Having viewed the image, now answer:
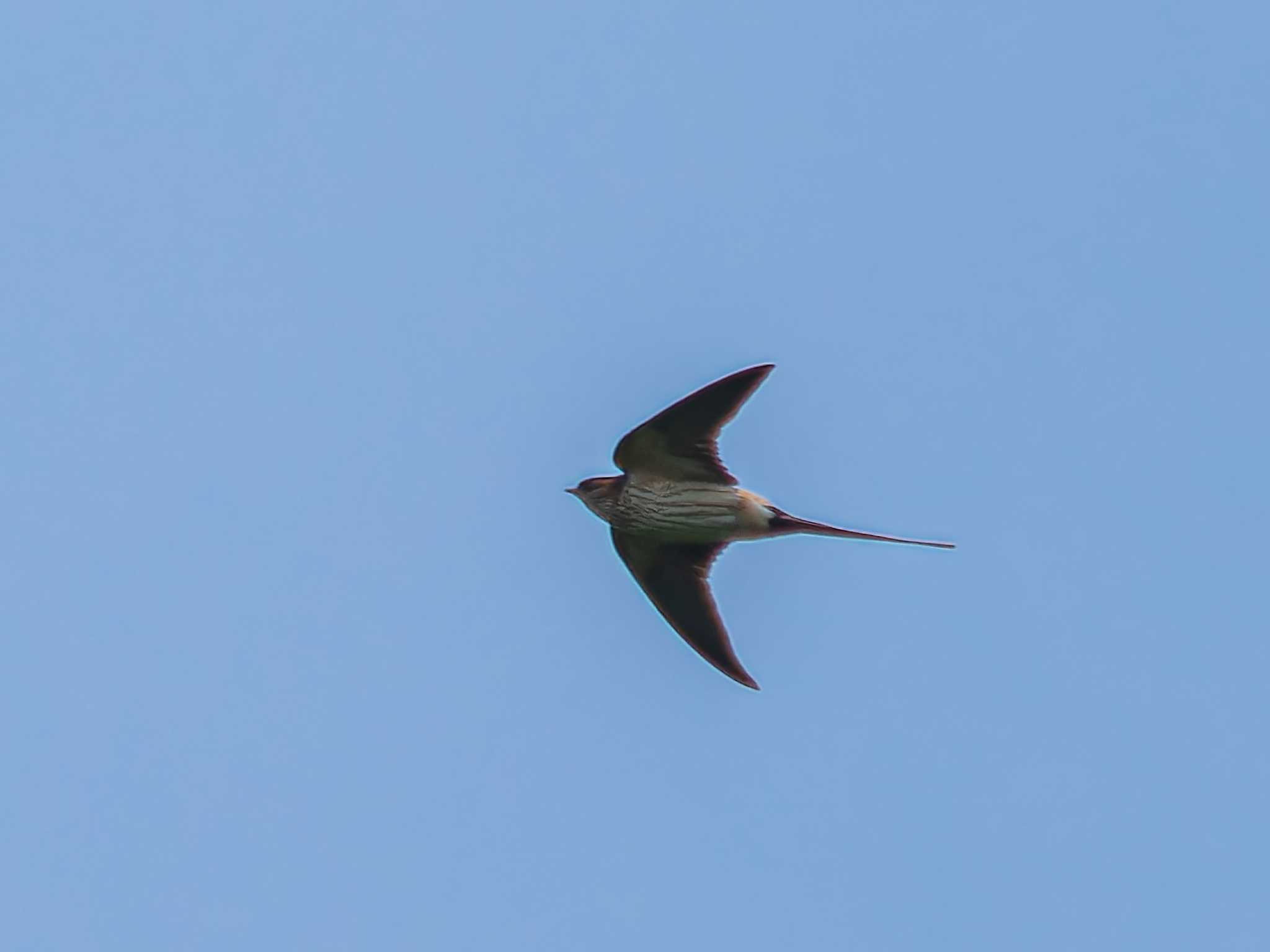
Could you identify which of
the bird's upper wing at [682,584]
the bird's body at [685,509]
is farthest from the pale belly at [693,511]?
the bird's upper wing at [682,584]

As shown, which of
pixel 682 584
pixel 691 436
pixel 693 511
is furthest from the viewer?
pixel 682 584

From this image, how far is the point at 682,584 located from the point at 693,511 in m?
0.80

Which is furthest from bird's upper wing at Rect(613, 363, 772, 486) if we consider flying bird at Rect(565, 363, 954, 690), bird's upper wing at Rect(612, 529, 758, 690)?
bird's upper wing at Rect(612, 529, 758, 690)

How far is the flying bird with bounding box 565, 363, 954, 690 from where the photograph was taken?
12.2 m

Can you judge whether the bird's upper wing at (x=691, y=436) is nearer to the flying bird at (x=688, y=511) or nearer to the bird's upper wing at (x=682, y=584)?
the flying bird at (x=688, y=511)

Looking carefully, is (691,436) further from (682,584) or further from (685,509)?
(682,584)

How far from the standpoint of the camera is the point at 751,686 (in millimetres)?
12812

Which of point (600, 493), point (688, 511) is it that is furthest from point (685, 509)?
point (600, 493)

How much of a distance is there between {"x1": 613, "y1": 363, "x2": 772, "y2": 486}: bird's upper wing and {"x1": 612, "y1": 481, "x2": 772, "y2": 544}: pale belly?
0.09m

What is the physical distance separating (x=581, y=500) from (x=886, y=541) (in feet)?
8.96

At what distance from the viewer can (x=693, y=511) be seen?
12891 millimetres

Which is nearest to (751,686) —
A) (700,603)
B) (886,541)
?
(700,603)

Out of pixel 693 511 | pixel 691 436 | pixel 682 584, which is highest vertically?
pixel 691 436

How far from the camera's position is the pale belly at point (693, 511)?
12.8 metres
